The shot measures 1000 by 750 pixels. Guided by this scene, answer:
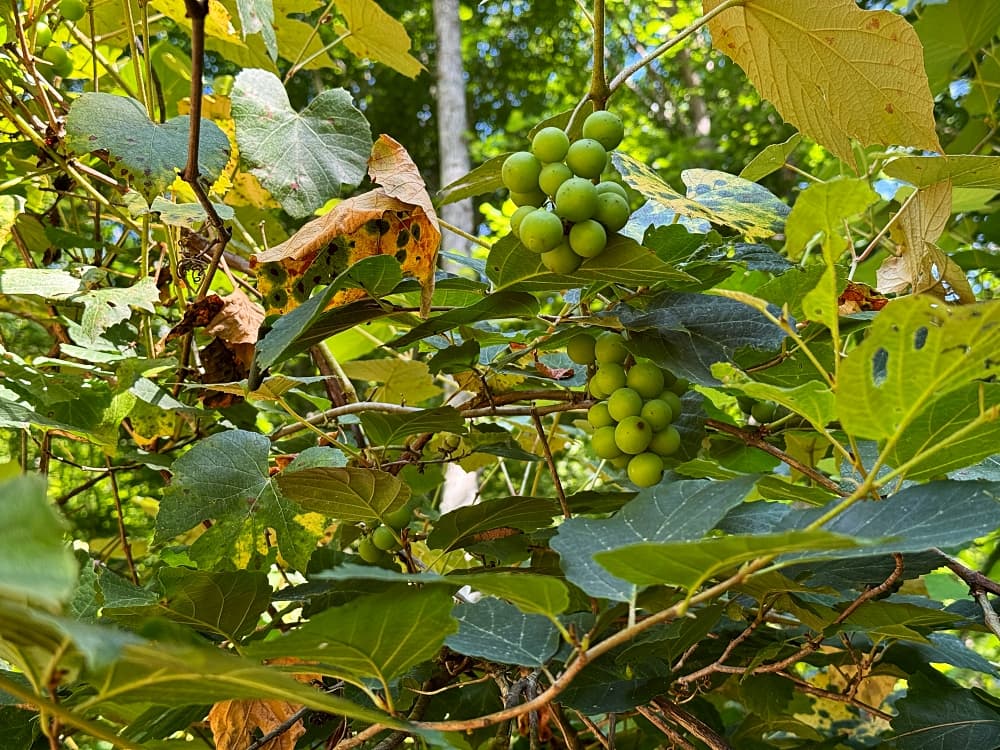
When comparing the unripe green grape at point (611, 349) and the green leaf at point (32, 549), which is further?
the unripe green grape at point (611, 349)

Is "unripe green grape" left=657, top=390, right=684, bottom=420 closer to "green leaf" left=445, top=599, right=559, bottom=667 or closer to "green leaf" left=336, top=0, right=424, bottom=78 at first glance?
"green leaf" left=445, top=599, right=559, bottom=667

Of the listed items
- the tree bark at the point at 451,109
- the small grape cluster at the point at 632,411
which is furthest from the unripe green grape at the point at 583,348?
the tree bark at the point at 451,109

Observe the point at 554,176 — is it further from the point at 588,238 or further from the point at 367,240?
the point at 367,240

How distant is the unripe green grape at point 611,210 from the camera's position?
451 millimetres

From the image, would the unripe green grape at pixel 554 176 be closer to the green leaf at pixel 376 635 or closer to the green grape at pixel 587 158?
the green grape at pixel 587 158

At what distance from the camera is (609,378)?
0.52 meters

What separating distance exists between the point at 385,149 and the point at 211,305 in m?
0.23

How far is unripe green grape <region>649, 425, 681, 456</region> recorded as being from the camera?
0.51 meters

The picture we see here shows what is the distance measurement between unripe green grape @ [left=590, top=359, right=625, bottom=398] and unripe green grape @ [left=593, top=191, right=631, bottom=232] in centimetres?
10

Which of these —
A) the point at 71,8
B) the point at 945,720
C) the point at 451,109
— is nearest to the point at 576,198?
the point at 945,720

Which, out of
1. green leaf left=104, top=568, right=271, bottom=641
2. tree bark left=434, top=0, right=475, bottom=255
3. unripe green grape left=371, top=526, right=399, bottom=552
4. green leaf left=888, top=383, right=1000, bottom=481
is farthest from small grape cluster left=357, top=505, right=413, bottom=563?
tree bark left=434, top=0, right=475, bottom=255

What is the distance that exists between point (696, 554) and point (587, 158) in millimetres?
252

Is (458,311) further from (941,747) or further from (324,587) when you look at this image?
(941,747)

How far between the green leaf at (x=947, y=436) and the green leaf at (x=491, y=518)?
220 mm
